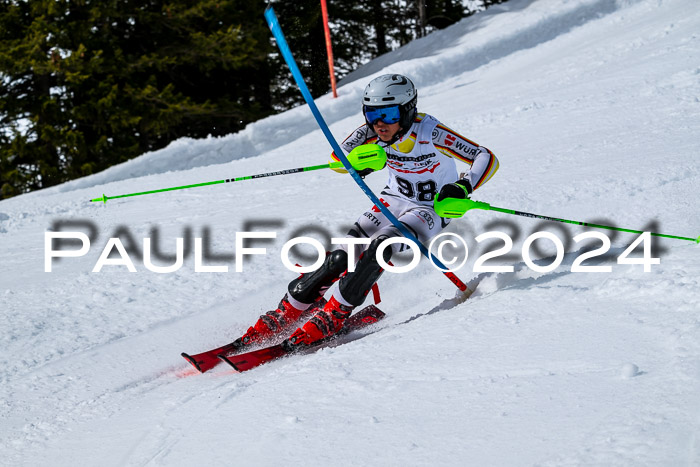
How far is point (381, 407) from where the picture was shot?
8.87 ft

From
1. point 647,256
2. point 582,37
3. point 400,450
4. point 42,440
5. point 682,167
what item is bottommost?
point 42,440

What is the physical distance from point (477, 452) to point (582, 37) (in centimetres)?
1303

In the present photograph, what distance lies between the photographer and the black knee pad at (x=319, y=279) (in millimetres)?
4398

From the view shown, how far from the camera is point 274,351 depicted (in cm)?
426

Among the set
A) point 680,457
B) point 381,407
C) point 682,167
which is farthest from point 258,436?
point 682,167

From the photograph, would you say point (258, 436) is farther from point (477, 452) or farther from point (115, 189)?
point (115, 189)

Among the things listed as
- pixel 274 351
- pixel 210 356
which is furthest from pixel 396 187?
pixel 210 356

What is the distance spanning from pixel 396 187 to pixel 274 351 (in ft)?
4.85

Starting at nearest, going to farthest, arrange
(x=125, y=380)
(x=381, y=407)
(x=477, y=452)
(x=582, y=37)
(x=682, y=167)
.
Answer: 1. (x=477, y=452)
2. (x=381, y=407)
3. (x=125, y=380)
4. (x=682, y=167)
5. (x=582, y=37)

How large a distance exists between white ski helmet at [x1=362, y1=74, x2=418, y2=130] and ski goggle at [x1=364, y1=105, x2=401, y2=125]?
0.02 m

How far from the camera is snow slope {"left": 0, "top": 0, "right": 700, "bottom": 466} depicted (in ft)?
8.02

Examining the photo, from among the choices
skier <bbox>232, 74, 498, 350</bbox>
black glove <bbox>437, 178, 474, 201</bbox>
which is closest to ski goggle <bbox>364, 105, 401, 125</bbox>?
skier <bbox>232, 74, 498, 350</bbox>

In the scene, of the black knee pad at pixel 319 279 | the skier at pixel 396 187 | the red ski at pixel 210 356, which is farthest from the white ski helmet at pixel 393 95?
the red ski at pixel 210 356

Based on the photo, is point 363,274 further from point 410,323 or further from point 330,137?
point 330,137
